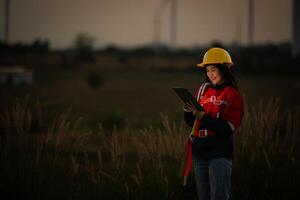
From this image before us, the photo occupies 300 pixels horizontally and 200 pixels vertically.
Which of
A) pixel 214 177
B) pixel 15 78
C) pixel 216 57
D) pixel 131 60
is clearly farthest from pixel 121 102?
pixel 131 60

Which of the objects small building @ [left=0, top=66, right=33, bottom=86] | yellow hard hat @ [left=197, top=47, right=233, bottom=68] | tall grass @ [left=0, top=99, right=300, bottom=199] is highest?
small building @ [left=0, top=66, right=33, bottom=86]

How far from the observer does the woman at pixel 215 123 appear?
19.5ft

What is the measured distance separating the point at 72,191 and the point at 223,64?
2.62 metres

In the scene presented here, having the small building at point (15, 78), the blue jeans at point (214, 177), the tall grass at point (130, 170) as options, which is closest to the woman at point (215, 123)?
the blue jeans at point (214, 177)

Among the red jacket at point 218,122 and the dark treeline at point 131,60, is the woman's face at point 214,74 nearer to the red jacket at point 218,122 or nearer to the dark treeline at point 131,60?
the red jacket at point 218,122

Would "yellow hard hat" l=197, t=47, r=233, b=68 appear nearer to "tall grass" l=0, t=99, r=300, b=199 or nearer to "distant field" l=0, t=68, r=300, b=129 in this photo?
"tall grass" l=0, t=99, r=300, b=199

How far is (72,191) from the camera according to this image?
7.74 metres

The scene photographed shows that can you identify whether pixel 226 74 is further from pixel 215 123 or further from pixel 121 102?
pixel 121 102

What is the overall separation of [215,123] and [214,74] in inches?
19.2

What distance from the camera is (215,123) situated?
232 inches

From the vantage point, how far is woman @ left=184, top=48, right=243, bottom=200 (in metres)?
5.95

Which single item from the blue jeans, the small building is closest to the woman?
the blue jeans

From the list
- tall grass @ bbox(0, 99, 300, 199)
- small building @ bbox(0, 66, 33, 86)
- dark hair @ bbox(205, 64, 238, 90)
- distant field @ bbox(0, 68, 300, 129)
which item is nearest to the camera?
dark hair @ bbox(205, 64, 238, 90)

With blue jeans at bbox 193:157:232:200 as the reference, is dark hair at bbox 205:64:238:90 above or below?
above
